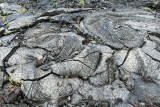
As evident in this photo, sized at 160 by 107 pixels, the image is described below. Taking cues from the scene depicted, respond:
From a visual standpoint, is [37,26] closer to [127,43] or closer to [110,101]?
[127,43]

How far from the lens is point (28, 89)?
108 inches

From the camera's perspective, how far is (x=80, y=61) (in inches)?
120

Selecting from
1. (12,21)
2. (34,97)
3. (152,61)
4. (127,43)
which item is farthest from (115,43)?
(12,21)

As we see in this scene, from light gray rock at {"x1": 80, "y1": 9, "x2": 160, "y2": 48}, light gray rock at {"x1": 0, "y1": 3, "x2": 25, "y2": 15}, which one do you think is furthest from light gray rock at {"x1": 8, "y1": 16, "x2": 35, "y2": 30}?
light gray rock at {"x1": 80, "y1": 9, "x2": 160, "y2": 48}

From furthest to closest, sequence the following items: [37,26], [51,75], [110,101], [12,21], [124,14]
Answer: [124,14] < [12,21] < [37,26] < [51,75] < [110,101]

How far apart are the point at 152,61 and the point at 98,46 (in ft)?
3.99

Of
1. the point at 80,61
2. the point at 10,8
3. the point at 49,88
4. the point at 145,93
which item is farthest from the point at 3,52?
the point at 145,93

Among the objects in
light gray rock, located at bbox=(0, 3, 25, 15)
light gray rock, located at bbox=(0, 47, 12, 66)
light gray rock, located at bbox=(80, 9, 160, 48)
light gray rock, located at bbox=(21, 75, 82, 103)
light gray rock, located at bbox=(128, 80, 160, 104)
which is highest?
light gray rock, located at bbox=(0, 3, 25, 15)

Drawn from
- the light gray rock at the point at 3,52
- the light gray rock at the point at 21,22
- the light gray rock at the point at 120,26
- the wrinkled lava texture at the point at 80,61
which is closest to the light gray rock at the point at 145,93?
the wrinkled lava texture at the point at 80,61

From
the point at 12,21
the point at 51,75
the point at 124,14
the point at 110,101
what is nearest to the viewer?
the point at 110,101

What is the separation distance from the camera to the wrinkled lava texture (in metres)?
2.67

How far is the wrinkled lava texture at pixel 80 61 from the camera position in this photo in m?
2.67

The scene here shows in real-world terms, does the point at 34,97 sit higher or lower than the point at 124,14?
lower

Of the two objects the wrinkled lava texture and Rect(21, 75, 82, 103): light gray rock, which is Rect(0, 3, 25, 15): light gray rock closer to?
the wrinkled lava texture
